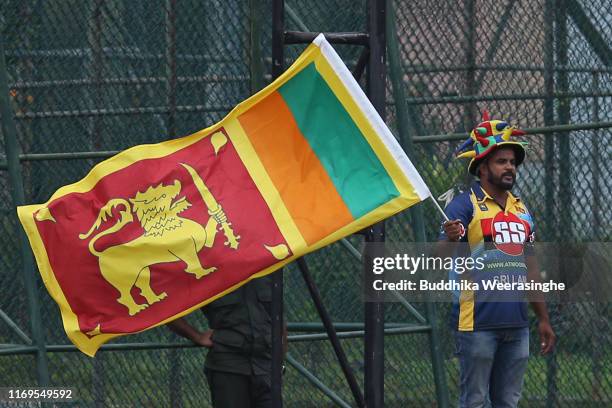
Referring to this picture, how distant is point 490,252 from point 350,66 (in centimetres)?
161

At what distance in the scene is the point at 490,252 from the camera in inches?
289

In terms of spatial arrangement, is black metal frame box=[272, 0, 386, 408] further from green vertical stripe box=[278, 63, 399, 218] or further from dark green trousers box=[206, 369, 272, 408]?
dark green trousers box=[206, 369, 272, 408]

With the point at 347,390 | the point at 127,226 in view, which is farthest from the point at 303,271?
the point at 347,390

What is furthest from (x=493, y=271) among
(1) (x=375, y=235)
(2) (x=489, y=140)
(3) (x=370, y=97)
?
(3) (x=370, y=97)

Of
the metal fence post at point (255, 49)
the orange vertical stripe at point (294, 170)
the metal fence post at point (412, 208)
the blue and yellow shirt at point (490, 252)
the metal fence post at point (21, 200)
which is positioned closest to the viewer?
the orange vertical stripe at point (294, 170)

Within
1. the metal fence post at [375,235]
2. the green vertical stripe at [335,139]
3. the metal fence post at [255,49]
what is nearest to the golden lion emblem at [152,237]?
the green vertical stripe at [335,139]

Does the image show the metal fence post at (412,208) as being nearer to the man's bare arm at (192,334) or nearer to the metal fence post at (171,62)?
the metal fence post at (171,62)

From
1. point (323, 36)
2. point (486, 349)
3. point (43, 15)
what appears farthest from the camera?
point (43, 15)

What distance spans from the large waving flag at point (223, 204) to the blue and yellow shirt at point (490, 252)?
1111 millimetres

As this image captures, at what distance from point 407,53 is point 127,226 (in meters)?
2.49

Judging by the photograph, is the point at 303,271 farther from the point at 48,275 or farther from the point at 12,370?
the point at 12,370

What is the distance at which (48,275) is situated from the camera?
6820mm

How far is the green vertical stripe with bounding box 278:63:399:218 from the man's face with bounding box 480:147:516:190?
4.14 ft

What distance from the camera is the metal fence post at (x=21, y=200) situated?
324 inches
